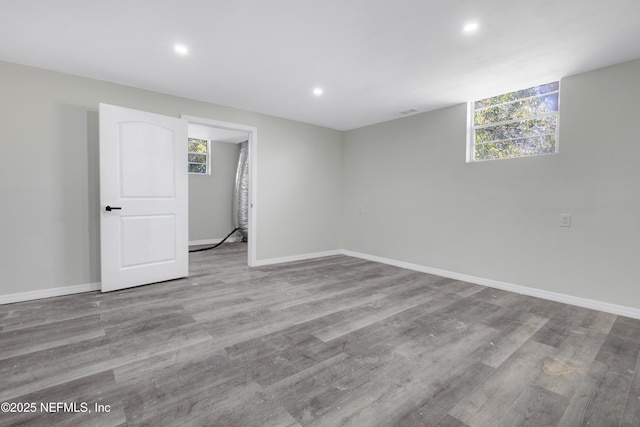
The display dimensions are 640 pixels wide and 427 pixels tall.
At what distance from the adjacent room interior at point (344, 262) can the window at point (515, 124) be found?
0.02m

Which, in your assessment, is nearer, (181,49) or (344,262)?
(181,49)

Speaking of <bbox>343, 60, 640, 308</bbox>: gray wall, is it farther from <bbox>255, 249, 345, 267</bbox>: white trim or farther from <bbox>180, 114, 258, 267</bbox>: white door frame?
<bbox>180, 114, 258, 267</bbox>: white door frame

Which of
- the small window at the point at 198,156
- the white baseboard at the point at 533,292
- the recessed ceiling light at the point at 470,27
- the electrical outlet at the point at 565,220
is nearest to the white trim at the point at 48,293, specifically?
the small window at the point at 198,156

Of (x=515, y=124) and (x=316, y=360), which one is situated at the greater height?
(x=515, y=124)

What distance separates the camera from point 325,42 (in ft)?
8.43

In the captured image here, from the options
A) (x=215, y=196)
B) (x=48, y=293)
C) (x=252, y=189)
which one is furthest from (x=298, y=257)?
(x=48, y=293)

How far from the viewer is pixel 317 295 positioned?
335cm

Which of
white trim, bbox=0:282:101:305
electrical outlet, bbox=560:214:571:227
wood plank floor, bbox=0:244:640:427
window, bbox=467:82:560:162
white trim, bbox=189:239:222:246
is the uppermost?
window, bbox=467:82:560:162

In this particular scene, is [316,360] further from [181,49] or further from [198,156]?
[198,156]

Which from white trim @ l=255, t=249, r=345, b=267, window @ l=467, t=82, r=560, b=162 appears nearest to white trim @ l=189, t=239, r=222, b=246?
white trim @ l=255, t=249, r=345, b=267

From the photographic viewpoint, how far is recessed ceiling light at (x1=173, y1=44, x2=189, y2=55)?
265cm

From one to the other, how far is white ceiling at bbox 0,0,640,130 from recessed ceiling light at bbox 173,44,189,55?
54 mm

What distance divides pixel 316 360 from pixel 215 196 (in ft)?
19.9

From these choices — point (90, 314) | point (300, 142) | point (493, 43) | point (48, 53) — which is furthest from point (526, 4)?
point (90, 314)
